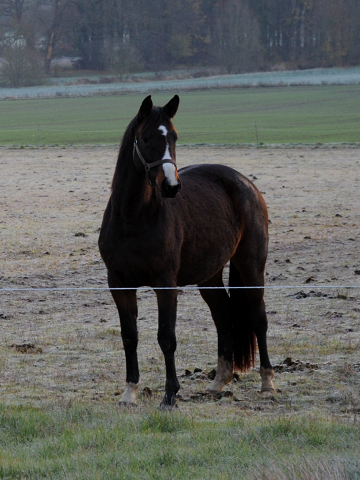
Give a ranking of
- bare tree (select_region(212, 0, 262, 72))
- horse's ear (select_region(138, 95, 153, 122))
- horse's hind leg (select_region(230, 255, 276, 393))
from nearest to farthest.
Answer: horse's ear (select_region(138, 95, 153, 122)) < horse's hind leg (select_region(230, 255, 276, 393)) < bare tree (select_region(212, 0, 262, 72))

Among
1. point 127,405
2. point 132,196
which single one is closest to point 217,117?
point 132,196

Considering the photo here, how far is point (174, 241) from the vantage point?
5.46m

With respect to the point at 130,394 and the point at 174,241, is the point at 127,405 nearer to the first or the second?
the point at 130,394

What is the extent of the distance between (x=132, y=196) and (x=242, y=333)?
1.84m

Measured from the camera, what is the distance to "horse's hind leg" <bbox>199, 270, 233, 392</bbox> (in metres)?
6.12

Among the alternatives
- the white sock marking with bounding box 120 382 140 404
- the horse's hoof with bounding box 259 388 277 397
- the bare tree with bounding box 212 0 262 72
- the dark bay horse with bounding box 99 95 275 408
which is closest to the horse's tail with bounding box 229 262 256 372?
the dark bay horse with bounding box 99 95 275 408

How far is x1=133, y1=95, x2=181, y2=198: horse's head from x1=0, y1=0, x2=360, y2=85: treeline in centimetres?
9991

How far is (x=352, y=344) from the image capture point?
6770mm

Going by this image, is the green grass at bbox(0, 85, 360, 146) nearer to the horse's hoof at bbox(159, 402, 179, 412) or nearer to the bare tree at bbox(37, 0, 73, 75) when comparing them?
the horse's hoof at bbox(159, 402, 179, 412)

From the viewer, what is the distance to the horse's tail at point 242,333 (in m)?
6.34

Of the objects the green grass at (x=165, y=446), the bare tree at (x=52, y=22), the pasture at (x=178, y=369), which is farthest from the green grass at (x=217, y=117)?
the bare tree at (x=52, y=22)

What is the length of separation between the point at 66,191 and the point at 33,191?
0.88m

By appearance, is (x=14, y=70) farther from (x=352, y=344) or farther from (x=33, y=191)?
(x=352, y=344)

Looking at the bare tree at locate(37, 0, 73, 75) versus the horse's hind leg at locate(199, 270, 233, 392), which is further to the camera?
the bare tree at locate(37, 0, 73, 75)
